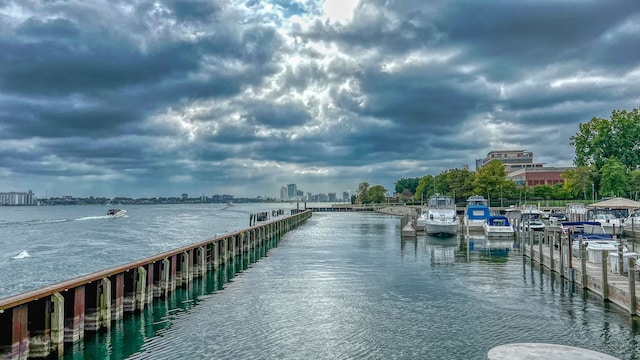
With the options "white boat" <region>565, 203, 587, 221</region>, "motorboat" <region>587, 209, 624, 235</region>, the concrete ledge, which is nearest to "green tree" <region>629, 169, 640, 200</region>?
"white boat" <region>565, 203, 587, 221</region>

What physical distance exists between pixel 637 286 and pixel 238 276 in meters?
20.4

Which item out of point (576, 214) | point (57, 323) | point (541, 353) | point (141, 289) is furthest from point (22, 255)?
point (576, 214)

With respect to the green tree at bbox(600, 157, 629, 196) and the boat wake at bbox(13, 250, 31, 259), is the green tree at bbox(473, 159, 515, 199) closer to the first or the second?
the green tree at bbox(600, 157, 629, 196)

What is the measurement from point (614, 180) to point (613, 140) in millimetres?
14918

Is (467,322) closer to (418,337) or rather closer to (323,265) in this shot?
(418,337)

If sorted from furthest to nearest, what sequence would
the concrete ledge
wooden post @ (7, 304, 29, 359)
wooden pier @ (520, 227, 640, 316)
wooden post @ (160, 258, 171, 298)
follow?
1. wooden post @ (160, 258, 171, 298)
2. wooden pier @ (520, 227, 640, 316)
3. wooden post @ (7, 304, 29, 359)
4. the concrete ledge

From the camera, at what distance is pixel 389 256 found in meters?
37.5

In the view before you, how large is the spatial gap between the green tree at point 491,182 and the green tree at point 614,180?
92.5 ft

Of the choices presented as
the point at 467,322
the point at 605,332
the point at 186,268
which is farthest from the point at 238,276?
the point at 605,332

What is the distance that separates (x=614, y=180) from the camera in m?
75.6

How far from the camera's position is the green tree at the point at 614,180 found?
246 feet

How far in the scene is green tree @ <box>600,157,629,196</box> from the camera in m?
75.1

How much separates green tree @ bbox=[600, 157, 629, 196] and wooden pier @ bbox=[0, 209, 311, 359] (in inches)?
2907

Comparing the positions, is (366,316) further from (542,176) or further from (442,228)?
(542,176)
